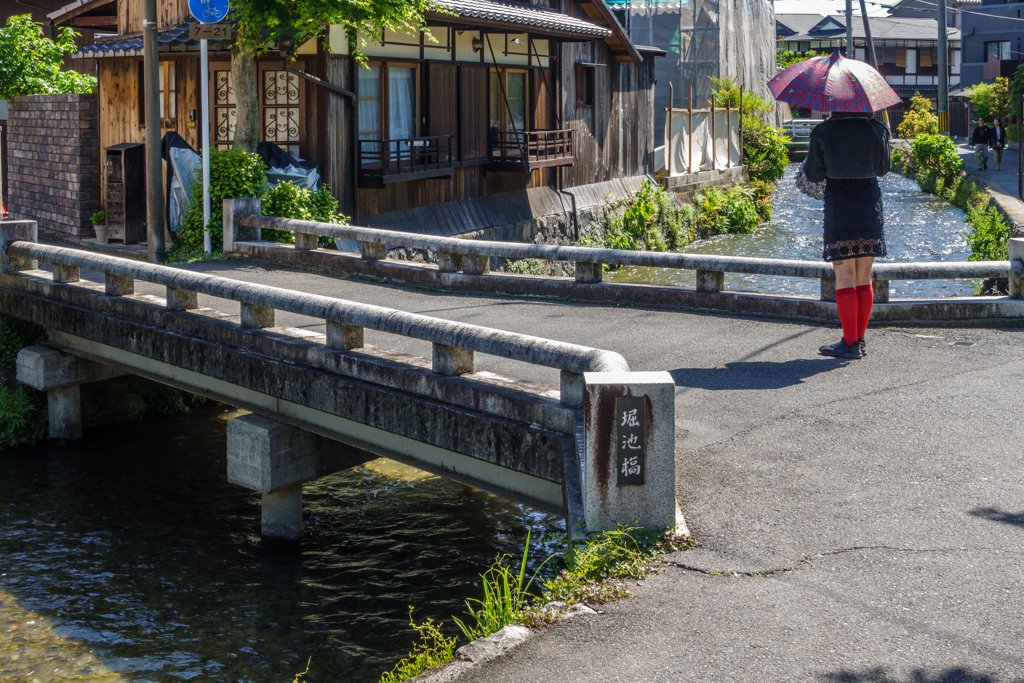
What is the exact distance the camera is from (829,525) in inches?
207

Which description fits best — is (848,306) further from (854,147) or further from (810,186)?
(854,147)

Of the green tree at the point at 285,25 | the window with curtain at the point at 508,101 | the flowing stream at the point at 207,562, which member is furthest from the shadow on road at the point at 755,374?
the window with curtain at the point at 508,101

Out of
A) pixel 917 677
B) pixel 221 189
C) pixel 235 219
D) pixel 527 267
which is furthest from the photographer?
pixel 527 267

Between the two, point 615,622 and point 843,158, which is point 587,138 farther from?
point 615,622

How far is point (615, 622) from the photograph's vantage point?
14.6 feet

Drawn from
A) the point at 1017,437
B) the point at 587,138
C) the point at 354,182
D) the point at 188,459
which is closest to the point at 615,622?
the point at 1017,437

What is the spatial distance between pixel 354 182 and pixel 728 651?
13.9 meters

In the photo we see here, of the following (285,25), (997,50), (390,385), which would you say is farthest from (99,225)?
(997,50)

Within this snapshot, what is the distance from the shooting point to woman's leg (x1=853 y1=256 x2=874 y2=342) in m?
8.38

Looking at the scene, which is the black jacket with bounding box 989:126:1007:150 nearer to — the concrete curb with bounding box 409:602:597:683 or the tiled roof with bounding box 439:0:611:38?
the tiled roof with bounding box 439:0:611:38

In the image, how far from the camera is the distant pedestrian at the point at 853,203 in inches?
325

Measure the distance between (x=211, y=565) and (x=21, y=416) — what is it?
4817 mm

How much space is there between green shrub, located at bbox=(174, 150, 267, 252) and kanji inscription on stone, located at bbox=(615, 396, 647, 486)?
1085cm

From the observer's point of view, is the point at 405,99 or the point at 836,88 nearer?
the point at 836,88
